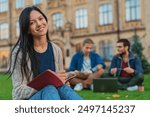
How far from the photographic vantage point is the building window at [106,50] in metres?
14.8

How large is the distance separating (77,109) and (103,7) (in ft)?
46.8

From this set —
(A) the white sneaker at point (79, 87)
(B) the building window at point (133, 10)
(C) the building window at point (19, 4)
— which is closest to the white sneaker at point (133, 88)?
(A) the white sneaker at point (79, 87)

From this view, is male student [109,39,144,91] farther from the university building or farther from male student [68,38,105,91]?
the university building

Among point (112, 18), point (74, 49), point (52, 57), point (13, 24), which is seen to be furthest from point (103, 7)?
point (52, 57)

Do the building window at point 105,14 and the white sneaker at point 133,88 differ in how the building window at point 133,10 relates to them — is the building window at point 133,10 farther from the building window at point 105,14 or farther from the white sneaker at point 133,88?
the white sneaker at point 133,88

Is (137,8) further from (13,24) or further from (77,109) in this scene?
(77,109)

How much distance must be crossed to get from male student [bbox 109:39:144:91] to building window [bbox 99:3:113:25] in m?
10.4

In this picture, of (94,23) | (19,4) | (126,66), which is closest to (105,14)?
(94,23)

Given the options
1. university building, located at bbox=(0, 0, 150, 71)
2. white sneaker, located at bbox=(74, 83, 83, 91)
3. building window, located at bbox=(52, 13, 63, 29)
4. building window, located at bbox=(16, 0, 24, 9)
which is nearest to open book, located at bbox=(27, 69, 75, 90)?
white sneaker, located at bbox=(74, 83, 83, 91)

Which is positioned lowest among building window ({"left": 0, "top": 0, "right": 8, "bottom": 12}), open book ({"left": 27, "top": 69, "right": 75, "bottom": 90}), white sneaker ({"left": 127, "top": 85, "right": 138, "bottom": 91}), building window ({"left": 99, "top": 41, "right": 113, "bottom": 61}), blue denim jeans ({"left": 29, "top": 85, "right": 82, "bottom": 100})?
building window ({"left": 99, "top": 41, "right": 113, "bottom": 61})

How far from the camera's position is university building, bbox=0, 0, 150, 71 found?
14.2m

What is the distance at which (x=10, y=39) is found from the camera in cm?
1866

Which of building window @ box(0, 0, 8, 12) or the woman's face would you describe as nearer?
the woman's face

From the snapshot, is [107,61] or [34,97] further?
[107,61]
